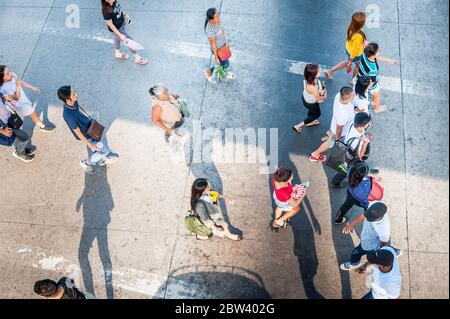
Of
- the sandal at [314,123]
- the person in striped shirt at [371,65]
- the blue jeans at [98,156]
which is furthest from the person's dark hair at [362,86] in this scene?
the blue jeans at [98,156]

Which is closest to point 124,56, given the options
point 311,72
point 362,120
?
point 311,72

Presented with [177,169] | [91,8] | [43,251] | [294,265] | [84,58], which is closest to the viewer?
[294,265]

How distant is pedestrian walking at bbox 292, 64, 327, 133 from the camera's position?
559 centimetres

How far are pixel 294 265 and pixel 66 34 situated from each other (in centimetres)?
686

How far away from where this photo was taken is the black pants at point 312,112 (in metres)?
6.18

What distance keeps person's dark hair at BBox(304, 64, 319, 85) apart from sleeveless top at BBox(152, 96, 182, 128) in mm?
2006

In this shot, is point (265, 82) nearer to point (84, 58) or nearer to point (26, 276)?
point (84, 58)

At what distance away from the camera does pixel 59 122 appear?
24.4 ft

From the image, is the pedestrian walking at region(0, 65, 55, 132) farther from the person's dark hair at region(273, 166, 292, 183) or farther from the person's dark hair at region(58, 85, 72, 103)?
the person's dark hair at region(273, 166, 292, 183)

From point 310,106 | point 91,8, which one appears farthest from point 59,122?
point 310,106

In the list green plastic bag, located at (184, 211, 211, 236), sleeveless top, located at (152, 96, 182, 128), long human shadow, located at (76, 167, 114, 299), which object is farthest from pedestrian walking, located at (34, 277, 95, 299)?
sleeveless top, located at (152, 96, 182, 128)

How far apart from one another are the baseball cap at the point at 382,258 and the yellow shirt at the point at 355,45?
342 centimetres

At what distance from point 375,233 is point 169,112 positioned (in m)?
3.37

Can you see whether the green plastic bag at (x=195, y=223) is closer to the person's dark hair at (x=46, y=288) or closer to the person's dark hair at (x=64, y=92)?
the person's dark hair at (x=46, y=288)
